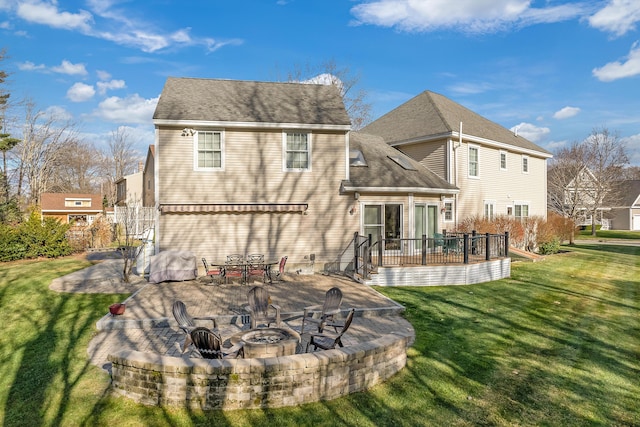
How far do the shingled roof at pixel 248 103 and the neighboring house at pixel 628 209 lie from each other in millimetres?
50753

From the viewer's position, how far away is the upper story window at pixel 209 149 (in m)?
13.9

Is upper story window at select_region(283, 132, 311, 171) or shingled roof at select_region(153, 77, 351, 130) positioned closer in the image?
shingled roof at select_region(153, 77, 351, 130)

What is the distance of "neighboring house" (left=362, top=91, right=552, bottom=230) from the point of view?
1958 cm

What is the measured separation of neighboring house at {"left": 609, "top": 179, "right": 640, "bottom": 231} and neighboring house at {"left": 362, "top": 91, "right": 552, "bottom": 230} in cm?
3427

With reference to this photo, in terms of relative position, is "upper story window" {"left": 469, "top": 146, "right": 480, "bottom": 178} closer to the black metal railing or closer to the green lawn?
the black metal railing

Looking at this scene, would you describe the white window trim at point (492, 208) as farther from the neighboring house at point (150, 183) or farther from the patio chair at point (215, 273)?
the neighboring house at point (150, 183)

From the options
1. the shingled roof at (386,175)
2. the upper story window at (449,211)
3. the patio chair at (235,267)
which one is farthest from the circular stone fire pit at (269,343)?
the upper story window at (449,211)

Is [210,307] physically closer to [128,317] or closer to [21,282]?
[128,317]

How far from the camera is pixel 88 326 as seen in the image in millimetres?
8500

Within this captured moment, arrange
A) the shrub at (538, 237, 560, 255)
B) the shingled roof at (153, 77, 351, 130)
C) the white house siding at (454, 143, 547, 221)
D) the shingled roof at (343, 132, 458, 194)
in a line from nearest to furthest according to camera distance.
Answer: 1. the shingled roof at (153, 77, 351, 130)
2. the shingled roof at (343, 132, 458, 194)
3. the white house siding at (454, 143, 547, 221)
4. the shrub at (538, 237, 560, 255)

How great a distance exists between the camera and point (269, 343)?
598 cm

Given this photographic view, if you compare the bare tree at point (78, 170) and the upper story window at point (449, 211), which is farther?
the bare tree at point (78, 170)

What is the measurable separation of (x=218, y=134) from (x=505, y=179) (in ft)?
58.2

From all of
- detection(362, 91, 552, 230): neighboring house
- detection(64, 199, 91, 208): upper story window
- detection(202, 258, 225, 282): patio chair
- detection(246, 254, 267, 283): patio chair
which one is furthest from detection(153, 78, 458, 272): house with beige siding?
detection(64, 199, 91, 208): upper story window
